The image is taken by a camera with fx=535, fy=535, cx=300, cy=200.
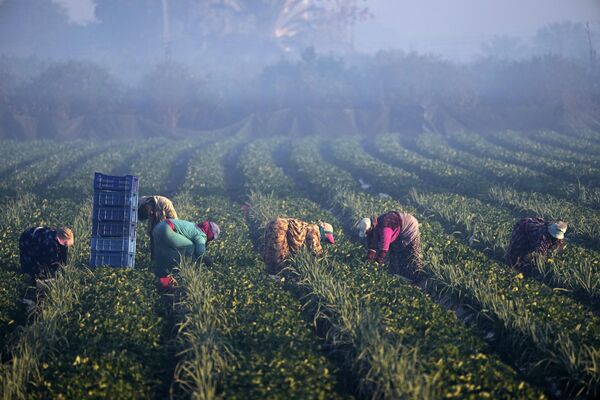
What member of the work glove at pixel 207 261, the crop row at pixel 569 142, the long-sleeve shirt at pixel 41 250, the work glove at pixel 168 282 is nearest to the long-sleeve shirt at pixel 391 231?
the work glove at pixel 207 261

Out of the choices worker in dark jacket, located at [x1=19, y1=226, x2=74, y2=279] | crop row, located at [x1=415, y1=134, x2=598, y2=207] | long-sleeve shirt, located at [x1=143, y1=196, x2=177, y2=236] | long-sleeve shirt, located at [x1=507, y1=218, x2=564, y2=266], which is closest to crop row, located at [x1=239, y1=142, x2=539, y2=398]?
long-sleeve shirt, located at [x1=507, y1=218, x2=564, y2=266]

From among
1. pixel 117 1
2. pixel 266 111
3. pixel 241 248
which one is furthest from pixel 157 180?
pixel 117 1

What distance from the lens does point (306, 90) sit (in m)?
53.4

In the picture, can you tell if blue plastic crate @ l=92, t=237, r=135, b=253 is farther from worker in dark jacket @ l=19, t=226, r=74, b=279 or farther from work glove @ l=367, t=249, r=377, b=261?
work glove @ l=367, t=249, r=377, b=261

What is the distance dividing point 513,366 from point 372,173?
1554 cm

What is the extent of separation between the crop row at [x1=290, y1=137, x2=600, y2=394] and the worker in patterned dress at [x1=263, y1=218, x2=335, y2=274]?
219 centimetres

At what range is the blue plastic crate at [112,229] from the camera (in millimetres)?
10656

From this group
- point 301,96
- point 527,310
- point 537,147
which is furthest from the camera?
point 301,96

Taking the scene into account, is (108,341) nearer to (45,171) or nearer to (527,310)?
(527,310)

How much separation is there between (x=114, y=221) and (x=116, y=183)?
2.58ft

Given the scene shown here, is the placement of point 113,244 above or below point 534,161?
below

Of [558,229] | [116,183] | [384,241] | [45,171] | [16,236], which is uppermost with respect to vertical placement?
[116,183]

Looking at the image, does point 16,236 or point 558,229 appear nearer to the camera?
point 558,229

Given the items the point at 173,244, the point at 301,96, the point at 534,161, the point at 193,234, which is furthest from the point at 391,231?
the point at 301,96
